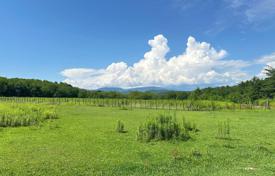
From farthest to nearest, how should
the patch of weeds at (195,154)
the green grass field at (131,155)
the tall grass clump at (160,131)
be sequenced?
the tall grass clump at (160,131), the patch of weeds at (195,154), the green grass field at (131,155)

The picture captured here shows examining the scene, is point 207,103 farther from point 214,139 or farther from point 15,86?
point 15,86

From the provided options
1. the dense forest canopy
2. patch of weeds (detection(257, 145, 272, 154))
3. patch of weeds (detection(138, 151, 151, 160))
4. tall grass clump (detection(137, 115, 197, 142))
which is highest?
the dense forest canopy

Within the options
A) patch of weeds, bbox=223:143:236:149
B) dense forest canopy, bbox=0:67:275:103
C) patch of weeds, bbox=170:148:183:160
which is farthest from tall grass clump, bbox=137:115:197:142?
dense forest canopy, bbox=0:67:275:103

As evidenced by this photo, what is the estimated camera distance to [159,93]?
7725 cm

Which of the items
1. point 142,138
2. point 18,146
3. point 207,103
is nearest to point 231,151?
point 142,138

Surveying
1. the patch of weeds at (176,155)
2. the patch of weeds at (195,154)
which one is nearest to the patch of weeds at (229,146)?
the patch of weeds at (195,154)

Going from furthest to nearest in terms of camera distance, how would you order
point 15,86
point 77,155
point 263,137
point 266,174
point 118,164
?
1. point 15,86
2. point 263,137
3. point 77,155
4. point 118,164
5. point 266,174

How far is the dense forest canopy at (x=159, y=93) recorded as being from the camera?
55.1 metres

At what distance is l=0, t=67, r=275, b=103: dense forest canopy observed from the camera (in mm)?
55125

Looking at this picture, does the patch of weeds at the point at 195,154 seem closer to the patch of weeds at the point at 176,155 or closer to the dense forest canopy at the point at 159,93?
the patch of weeds at the point at 176,155

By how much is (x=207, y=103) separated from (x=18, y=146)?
35.8m

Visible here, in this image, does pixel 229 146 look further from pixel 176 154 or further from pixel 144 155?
pixel 144 155

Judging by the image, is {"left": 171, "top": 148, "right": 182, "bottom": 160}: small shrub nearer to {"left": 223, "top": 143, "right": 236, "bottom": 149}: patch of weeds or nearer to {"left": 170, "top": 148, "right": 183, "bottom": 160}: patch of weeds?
{"left": 170, "top": 148, "right": 183, "bottom": 160}: patch of weeds

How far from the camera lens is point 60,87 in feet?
293
